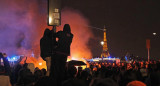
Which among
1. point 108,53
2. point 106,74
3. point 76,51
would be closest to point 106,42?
point 108,53

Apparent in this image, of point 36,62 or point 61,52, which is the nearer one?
point 61,52

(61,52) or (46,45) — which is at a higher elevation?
(46,45)

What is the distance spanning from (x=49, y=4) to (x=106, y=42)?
104m

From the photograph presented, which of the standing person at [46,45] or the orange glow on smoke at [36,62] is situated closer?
the standing person at [46,45]

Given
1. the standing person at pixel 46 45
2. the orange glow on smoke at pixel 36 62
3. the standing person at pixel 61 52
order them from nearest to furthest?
the standing person at pixel 61 52 < the standing person at pixel 46 45 < the orange glow on smoke at pixel 36 62

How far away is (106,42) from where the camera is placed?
108 meters

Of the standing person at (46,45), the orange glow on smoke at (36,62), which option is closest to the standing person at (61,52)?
the standing person at (46,45)

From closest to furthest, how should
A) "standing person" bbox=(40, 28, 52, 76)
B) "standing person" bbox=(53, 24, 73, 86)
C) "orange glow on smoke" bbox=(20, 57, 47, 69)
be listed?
"standing person" bbox=(53, 24, 73, 86) → "standing person" bbox=(40, 28, 52, 76) → "orange glow on smoke" bbox=(20, 57, 47, 69)

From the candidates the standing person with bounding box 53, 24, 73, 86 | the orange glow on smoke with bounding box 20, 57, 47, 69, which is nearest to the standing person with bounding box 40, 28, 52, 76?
the standing person with bounding box 53, 24, 73, 86

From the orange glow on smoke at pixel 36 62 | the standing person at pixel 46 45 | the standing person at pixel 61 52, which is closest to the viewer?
the standing person at pixel 61 52

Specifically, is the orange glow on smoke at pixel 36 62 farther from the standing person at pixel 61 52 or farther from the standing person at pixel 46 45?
the standing person at pixel 61 52

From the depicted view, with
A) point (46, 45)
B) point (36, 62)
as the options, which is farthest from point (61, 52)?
point (36, 62)

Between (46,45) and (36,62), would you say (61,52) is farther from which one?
(36,62)

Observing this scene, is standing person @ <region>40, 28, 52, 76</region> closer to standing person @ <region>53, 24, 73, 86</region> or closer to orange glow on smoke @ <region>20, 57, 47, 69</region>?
standing person @ <region>53, 24, 73, 86</region>
